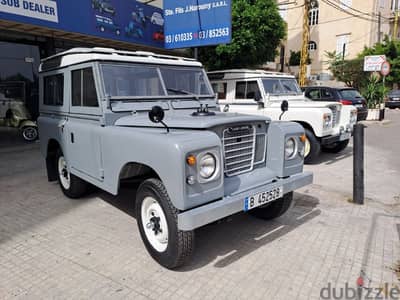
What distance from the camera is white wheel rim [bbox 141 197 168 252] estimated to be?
288 centimetres

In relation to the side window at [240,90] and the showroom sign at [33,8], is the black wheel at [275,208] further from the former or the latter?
the showroom sign at [33,8]

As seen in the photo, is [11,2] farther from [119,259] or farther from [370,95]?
[370,95]

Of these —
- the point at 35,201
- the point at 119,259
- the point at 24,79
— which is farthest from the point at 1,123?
the point at 119,259

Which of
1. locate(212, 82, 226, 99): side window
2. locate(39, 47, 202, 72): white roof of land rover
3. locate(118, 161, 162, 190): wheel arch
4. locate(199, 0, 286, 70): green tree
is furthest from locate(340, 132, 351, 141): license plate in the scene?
locate(199, 0, 286, 70): green tree

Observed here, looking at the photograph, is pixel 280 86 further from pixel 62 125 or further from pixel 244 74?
pixel 62 125

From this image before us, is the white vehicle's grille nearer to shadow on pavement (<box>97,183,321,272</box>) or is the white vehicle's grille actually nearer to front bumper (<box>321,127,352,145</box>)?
shadow on pavement (<box>97,183,321,272</box>)

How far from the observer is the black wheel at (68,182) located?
4.59 meters

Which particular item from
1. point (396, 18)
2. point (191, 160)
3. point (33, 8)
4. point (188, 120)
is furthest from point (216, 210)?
point (396, 18)

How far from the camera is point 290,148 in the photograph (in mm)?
3418

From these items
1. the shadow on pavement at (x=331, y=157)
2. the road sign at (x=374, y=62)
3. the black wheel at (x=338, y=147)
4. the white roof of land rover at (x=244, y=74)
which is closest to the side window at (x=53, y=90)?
the white roof of land rover at (x=244, y=74)

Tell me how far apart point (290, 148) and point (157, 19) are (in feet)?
30.8

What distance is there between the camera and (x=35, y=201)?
188 inches

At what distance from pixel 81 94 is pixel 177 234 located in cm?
250

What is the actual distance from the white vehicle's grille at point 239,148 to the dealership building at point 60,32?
7.00 m
